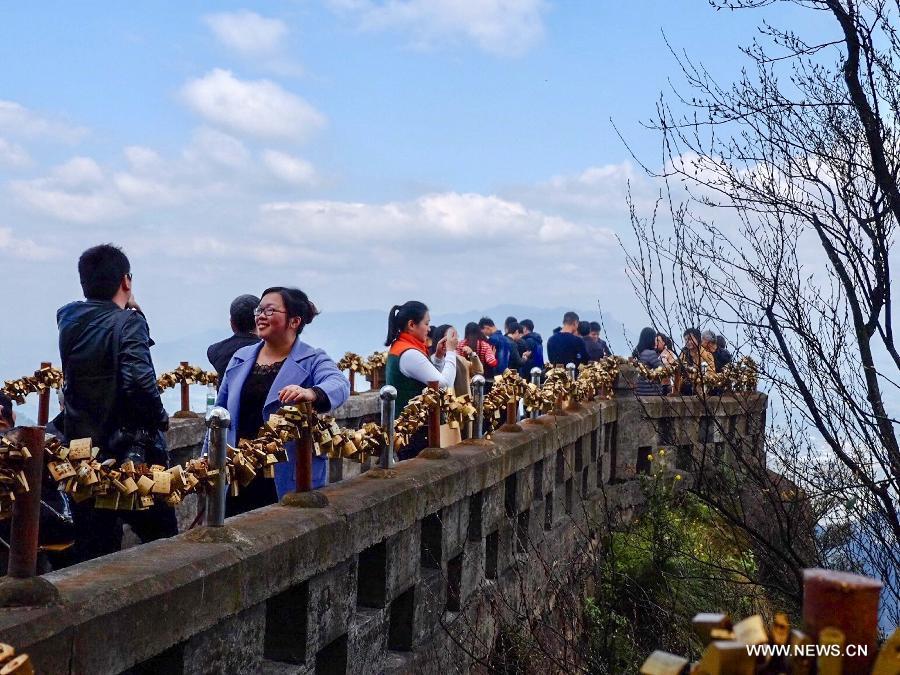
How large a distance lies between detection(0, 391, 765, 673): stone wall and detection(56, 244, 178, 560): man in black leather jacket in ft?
3.03

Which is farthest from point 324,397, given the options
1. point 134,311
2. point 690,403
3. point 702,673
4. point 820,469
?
point 690,403

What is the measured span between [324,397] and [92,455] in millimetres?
1941

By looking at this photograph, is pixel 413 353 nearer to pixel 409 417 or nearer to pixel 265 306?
pixel 409 417

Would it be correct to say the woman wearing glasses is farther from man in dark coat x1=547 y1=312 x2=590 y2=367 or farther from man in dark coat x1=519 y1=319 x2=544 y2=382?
man in dark coat x1=519 y1=319 x2=544 y2=382

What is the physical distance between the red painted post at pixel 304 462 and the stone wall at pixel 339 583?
16 cm

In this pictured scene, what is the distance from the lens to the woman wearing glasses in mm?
5676

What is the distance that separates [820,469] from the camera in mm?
8586

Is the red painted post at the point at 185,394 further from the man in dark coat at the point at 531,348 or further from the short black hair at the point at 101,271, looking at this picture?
the man in dark coat at the point at 531,348

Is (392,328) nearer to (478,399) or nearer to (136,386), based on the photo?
(478,399)

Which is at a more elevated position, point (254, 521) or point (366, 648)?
point (254, 521)

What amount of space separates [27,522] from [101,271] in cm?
261

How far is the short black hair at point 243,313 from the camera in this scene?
7125 millimetres

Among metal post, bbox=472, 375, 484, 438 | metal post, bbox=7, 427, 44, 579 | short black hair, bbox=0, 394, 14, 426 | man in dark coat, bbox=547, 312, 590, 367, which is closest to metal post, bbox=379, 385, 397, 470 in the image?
metal post, bbox=472, 375, 484, 438

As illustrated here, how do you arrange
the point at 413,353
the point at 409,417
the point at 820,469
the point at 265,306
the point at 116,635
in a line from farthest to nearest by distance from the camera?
the point at 820,469 → the point at 413,353 → the point at 409,417 → the point at 265,306 → the point at 116,635
